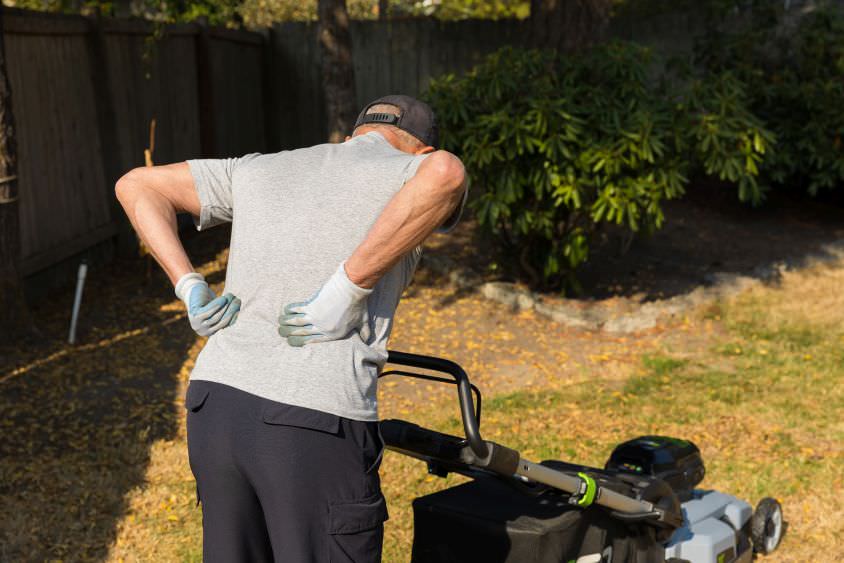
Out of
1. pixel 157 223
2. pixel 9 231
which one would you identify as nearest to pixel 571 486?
pixel 157 223

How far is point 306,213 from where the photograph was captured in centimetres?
257

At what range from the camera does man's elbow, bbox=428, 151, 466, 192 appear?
2.51 metres

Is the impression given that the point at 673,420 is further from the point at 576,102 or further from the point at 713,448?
the point at 576,102

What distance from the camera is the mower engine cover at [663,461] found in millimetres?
4215

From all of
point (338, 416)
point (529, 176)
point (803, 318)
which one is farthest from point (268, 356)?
point (803, 318)

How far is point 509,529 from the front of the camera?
3.29 meters

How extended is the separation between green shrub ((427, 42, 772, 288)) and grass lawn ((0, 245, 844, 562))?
35.5 inches

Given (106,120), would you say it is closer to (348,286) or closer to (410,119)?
(410,119)

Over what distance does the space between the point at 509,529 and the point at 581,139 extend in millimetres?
4688

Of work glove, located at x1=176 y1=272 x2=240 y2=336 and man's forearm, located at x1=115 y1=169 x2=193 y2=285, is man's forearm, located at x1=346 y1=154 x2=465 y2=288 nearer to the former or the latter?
work glove, located at x1=176 y1=272 x2=240 y2=336

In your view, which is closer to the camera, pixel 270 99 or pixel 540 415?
pixel 540 415

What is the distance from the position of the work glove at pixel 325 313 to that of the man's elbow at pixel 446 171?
31 centimetres

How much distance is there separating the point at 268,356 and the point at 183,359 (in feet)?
14.4

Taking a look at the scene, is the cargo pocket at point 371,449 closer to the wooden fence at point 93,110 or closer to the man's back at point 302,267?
the man's back at point 302,267
